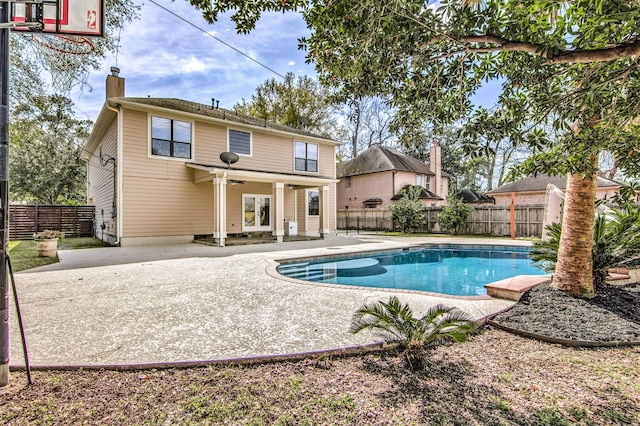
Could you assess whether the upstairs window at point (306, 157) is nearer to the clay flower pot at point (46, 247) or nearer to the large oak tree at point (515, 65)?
the clay flower pot at point (46, 247)

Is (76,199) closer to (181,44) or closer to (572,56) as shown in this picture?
(181,44)

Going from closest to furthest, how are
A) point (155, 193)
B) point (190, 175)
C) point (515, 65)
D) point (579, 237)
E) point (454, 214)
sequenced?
point (515, 65)
point (579, 237)
point (155, 193)
point (190, 175)
point (454, 214)

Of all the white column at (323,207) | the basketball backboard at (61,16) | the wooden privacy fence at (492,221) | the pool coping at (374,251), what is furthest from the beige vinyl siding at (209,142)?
the wooden privacy fence at (492,221)

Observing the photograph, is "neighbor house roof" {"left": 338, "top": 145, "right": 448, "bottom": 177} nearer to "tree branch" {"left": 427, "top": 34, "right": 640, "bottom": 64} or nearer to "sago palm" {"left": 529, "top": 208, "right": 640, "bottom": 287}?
"sago palm" {"left": 529, "top": 208, "right": 640, "bottom": 287}

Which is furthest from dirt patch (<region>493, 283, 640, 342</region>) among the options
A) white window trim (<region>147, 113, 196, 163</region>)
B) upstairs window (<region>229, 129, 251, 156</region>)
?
upstairs window (<region>229, 129, 251, 156</region>)

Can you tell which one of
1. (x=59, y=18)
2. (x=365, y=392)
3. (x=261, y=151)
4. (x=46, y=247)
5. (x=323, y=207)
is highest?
(x=261, y=151)

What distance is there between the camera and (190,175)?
41.4ft

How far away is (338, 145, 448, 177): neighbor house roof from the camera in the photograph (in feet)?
79.3

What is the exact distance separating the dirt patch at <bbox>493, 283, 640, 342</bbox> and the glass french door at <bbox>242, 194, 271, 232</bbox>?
38.2 ft

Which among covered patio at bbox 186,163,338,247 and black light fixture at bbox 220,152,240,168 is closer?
covered patio at bbox 186,163,338,247

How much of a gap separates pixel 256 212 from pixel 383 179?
41.3ft

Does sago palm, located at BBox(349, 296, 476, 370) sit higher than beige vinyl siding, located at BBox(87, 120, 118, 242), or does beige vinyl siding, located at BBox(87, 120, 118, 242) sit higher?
beige vinyl siding, located at BBox(87, 120, 118, 242)

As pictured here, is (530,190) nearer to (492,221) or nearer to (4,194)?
(492,221)

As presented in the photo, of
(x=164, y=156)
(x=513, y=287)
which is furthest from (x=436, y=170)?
(x=513, y=287)
